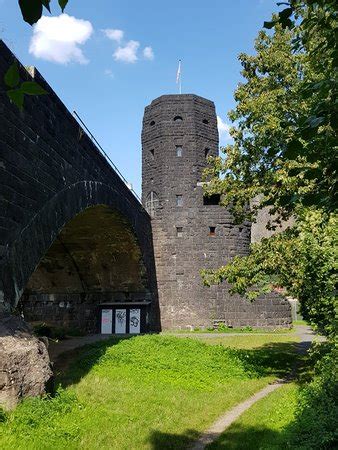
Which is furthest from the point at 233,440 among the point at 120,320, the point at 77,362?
the point at 120,320

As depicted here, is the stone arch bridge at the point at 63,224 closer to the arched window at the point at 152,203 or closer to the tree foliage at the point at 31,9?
the arched window at the point at 152,203

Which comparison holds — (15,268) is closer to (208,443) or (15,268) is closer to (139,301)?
(208,443)

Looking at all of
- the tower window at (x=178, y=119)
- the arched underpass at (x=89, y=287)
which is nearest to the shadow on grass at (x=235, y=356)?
the arched underpass at (x=89, y=287)

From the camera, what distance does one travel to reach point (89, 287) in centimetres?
2467

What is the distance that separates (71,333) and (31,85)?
2211cm

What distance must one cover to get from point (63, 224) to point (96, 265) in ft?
43.3

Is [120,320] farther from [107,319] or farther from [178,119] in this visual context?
[178,119]

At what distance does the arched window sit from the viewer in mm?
28406

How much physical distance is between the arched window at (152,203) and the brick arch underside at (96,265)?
5.26 feet

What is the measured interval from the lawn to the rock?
0.71ft

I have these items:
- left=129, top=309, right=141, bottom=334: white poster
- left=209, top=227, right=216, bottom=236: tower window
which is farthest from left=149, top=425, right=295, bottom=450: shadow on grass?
left=209, top=227, right=216, bottom=236: tower window

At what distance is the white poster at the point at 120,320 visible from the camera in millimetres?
24266

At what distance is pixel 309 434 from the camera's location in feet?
18.5

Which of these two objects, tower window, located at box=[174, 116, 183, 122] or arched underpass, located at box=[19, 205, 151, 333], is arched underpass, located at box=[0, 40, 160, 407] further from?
tower window, located at box=[174, 116, 183, 122]
